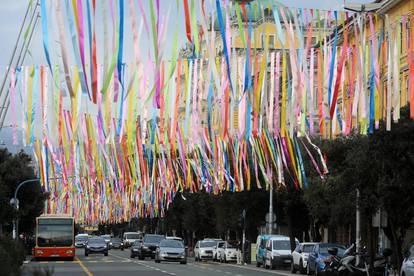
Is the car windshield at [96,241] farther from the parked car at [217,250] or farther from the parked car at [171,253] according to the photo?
the parked car at [171,253]

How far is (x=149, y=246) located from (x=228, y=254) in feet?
25.6

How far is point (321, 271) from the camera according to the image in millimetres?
39031

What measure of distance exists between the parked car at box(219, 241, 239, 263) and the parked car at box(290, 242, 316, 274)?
54.2 feet

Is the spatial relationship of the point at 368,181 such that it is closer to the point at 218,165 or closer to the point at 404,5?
the point at 218,165

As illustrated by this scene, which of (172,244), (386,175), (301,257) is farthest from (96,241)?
(386,175)

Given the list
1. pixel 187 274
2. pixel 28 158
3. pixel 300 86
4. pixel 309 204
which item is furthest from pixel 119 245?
pixel 300 86

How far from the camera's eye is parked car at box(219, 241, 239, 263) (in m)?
64.1

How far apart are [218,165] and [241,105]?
14.5m

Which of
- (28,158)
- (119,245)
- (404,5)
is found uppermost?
(404,5)

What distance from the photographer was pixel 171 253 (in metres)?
59.3

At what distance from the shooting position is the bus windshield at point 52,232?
204 ft

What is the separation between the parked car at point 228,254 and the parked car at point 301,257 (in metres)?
16.5

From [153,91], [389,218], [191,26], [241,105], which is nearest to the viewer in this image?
[191,26]

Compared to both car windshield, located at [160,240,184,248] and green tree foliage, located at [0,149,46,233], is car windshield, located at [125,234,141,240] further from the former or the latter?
car windshield, located at [160,240,184,248]
